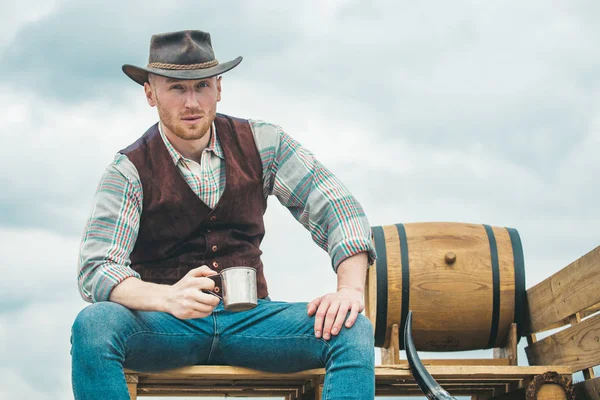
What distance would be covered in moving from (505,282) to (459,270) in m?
0.27

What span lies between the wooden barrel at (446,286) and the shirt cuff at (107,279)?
2.08 meters

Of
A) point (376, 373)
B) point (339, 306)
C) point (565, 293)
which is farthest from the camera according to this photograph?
point (565, 293)

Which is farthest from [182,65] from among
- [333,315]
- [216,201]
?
[333,315]

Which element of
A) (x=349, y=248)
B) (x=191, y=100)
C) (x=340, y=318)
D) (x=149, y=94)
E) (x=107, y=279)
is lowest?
(x=340, y=318)

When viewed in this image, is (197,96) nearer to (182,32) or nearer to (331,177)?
(182,32)

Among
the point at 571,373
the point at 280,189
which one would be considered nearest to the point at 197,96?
the point at 280,189

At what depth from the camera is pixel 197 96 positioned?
9.23ft

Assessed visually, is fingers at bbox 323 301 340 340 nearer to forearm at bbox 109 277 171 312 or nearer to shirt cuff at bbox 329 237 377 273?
shirt cuff at bbox 329 237 377 273

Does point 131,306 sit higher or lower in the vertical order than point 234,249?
lower

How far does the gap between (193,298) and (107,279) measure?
32 centimetres

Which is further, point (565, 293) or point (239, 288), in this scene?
point (565, 293)

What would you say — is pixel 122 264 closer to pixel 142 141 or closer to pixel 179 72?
pixel 142 141

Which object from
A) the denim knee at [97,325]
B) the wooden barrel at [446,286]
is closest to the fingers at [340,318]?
the denim knee at [97,325]

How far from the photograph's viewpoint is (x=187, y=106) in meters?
2.80
